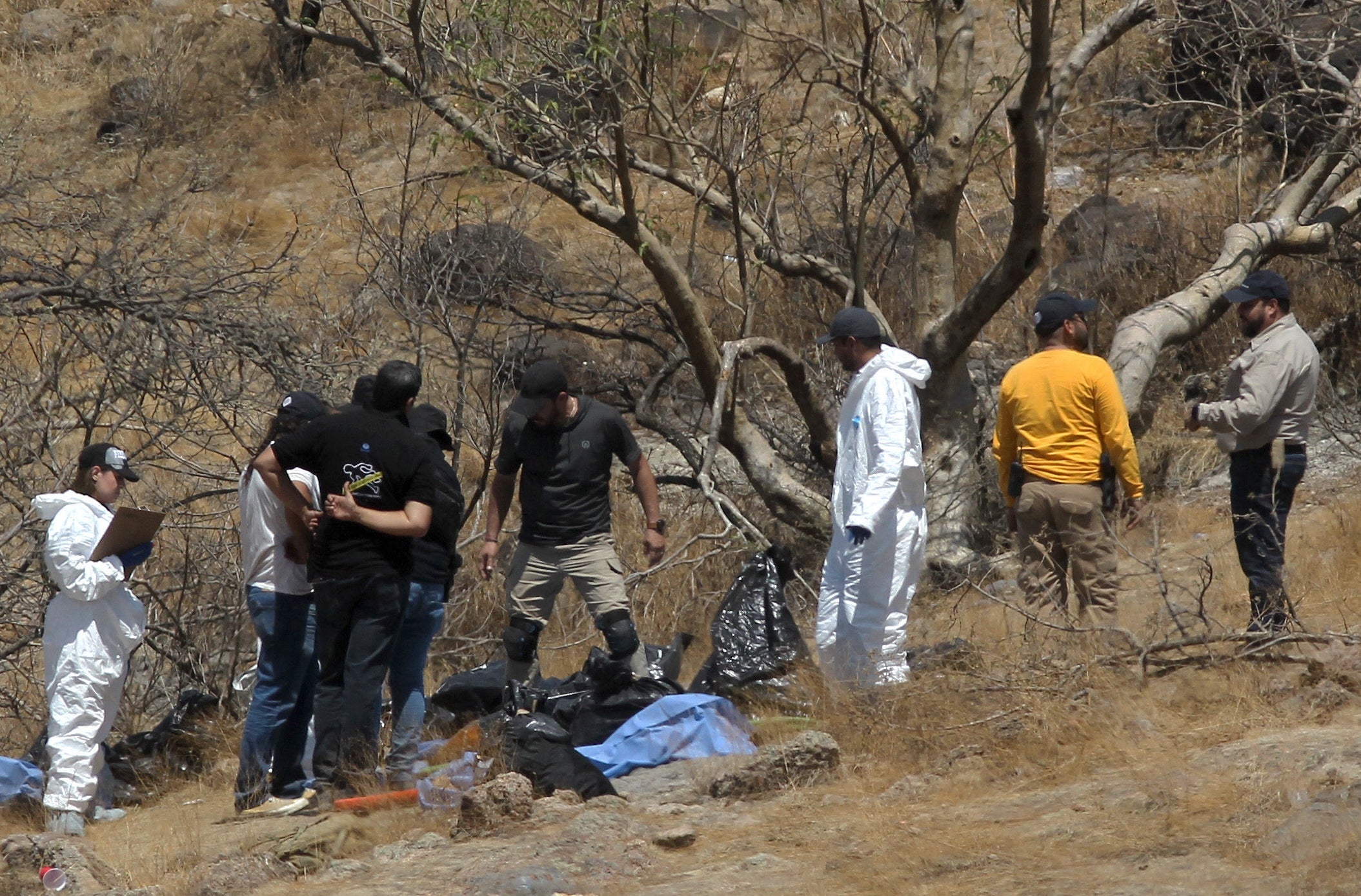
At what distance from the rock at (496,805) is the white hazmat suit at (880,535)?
1.40m

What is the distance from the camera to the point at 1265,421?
5.59 meters

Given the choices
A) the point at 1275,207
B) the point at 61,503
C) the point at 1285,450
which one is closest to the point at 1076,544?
the point at 1285,450

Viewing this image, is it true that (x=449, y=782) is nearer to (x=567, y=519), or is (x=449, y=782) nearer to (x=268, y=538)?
(x=268, y=538)

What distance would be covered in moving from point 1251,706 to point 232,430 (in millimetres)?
5175

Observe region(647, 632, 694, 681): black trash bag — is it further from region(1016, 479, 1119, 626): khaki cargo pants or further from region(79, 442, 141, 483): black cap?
region(79, 442, 141, 483): black cap

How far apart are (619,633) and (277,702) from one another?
57.7 inches

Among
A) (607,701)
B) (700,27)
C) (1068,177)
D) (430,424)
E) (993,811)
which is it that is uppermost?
(700,27)

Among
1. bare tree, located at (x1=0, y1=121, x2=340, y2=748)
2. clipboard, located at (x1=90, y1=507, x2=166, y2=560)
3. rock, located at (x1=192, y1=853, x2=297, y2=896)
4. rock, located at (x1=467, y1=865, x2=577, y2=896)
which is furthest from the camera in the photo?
bare tree, located at (x1=0, y1=121, x2=340, y2=748)

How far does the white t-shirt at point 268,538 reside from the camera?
5410 millimetres

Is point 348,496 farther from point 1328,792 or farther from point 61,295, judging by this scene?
point 1328,792

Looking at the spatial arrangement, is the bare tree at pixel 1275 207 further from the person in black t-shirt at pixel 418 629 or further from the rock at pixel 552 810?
the rock at pixel 552 810

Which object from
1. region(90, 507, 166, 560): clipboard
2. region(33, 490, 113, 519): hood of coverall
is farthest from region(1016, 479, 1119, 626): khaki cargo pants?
region(33, 490, 113, 519): hood of coverall

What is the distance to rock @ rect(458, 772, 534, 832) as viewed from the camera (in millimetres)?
4832

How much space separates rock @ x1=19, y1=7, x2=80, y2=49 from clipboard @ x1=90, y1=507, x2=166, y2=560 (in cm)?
2119
